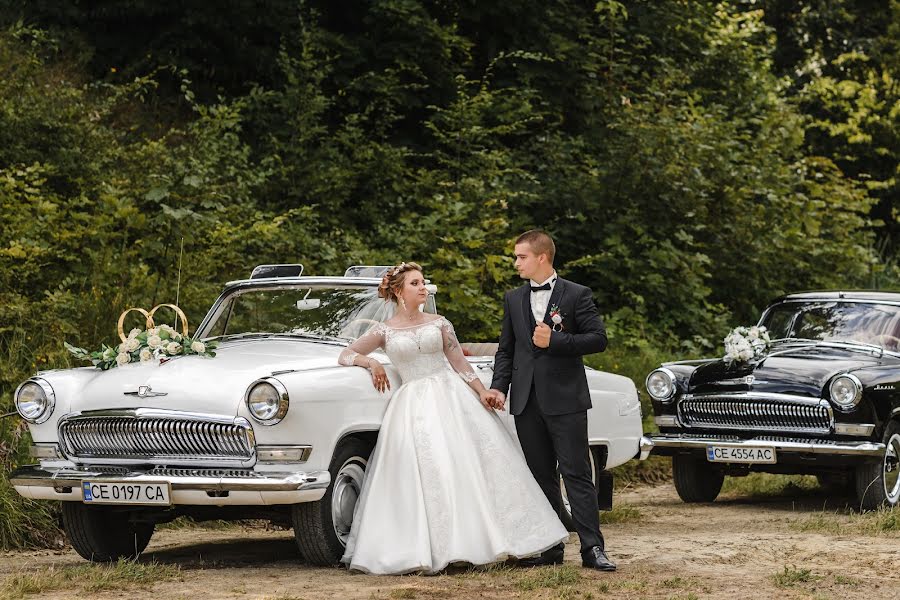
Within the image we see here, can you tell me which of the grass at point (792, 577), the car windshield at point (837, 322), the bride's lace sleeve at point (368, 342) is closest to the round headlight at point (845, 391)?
the car windshield at point (837, 322)

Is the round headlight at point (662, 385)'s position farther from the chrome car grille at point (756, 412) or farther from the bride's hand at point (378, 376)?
the bride's hand at point (378, 376)

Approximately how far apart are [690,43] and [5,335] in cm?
1345

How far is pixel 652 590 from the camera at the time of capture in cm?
660

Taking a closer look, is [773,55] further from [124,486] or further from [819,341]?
[124,486]

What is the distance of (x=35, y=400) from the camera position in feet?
24.6

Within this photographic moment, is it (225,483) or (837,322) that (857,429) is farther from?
(225,483)

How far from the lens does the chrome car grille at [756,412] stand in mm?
10211

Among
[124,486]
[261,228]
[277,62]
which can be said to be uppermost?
[277,62]

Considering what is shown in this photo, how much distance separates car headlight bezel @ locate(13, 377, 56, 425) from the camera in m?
7.41

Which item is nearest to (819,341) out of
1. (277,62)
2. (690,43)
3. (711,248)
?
(711,248)

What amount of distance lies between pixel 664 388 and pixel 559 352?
4.22 meters

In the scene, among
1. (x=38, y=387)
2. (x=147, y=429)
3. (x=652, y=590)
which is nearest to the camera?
(x=652, y=590)

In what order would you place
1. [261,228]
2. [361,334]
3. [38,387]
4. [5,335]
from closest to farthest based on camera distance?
[38,387] → [361,334] → [5,335] → [261,228]

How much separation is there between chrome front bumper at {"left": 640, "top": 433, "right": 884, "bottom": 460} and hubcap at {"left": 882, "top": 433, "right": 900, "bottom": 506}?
12.2 inches
